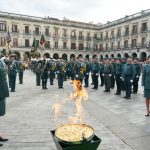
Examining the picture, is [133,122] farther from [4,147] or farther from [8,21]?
[8,21]

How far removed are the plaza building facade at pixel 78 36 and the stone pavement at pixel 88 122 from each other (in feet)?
118

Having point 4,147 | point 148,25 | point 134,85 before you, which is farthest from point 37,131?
point 148,25

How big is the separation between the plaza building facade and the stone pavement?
35.9 meters

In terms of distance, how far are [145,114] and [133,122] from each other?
3.62ft

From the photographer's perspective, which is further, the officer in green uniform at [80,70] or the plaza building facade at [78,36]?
the plaza building facade at [78,36]

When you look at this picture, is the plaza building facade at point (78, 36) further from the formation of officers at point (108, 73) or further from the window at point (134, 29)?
the formation of officers at point (108, 73)

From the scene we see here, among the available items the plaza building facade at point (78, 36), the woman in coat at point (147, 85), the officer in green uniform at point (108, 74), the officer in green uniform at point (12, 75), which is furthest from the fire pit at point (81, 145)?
the plaza building facade at point (78, 36)

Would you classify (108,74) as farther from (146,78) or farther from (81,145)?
(81,145)

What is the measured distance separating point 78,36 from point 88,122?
2045 inches

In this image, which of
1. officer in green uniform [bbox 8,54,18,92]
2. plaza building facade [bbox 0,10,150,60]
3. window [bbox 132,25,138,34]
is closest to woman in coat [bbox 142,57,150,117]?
officer in green uniform [bbox 8,54,18,92]

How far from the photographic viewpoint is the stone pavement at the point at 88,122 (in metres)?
4.70

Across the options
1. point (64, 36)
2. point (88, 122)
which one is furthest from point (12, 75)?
point (64, 36)

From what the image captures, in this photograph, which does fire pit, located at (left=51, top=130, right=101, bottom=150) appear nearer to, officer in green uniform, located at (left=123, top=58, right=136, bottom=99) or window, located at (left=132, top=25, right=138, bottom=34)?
officer in green uniform, located at (left=123, top=58, right=136, bottom=99)

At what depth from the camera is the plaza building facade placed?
152 feet
